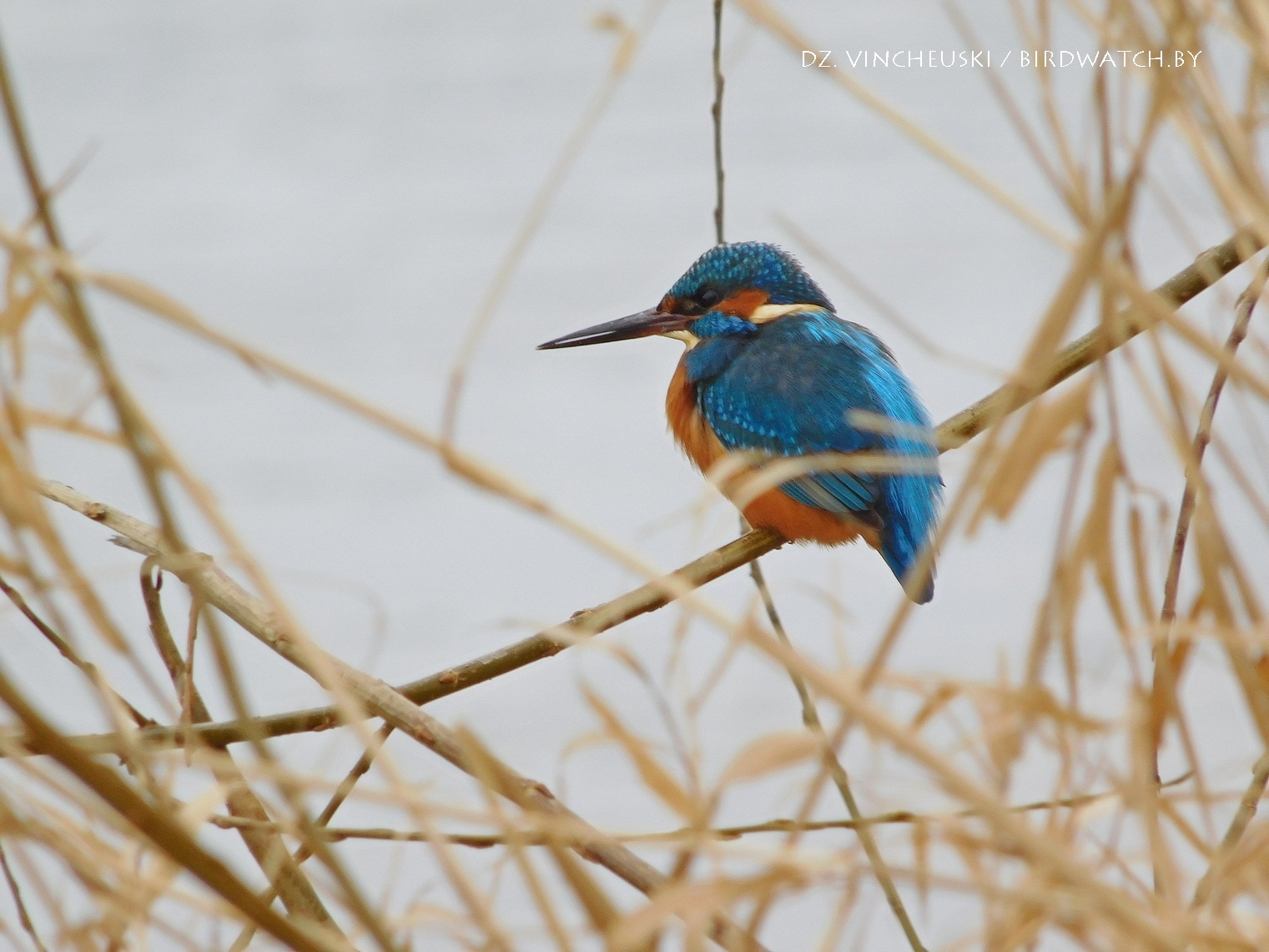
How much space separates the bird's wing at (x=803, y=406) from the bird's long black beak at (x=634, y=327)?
0.13m


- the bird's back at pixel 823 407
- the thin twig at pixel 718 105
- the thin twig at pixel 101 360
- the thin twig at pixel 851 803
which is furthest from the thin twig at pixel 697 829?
the bird's back at pixel 823 407

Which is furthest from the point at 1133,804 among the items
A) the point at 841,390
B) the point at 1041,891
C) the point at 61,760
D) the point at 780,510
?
the point at 841,390

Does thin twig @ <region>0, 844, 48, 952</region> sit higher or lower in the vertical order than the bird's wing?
lower

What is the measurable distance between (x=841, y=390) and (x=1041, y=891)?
4.31 ft

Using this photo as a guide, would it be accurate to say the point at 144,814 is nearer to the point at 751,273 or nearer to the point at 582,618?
the point at 582,618

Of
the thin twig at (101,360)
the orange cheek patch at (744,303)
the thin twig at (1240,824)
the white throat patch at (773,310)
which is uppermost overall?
the orange cheek patch at (744,303)

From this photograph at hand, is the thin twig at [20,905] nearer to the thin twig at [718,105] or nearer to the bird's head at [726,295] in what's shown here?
the thin twig at [718,105]

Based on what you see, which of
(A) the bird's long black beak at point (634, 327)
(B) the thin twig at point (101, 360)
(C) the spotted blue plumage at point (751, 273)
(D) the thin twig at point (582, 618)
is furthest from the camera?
(C) the spotted blue plumage at point (751, 273)

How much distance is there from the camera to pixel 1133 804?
0.43 meters

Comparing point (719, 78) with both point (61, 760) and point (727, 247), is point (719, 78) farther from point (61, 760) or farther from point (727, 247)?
point (727, 247)

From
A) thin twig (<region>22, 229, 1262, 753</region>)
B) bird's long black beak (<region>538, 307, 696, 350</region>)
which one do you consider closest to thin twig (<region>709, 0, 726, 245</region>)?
thin twig (<region>22, 229, 1262, 753</region>)

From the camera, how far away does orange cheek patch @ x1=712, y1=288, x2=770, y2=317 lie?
191 cm

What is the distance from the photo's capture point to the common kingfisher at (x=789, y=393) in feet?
5.08

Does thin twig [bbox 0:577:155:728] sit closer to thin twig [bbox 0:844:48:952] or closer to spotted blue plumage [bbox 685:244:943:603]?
thin twig [bbox 0:844:48:952]
